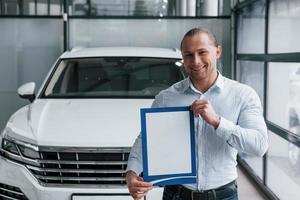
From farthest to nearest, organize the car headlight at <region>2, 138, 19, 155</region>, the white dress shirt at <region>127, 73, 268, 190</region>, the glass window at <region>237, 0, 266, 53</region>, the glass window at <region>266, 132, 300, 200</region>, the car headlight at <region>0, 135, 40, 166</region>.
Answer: the glass window at <region>237, 0, 266, 53</region>, the glass window at <region>266, 132, 300, 200</region>, the car headlight at <region>2, 138, 19, 155</region>, the car headlight at <region>0, 135, 40, 166</region>, the white dress shirt at <region>127, 73, 268, 190</region>

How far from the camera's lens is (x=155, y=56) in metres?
4.32

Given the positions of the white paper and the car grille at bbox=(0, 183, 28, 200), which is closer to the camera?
the white paper

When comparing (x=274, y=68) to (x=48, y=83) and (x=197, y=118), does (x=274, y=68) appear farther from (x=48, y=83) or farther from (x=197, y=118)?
(x=197, y=118)

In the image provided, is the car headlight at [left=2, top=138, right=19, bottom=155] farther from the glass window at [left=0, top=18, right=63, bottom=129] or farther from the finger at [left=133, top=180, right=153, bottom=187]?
the glass window at [left=0, top=18, right=63, bottom=129]

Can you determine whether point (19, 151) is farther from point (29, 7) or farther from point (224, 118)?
point (29, 7)

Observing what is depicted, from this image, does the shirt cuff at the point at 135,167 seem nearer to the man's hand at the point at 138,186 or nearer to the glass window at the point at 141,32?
the man's hand at the point at 138,186

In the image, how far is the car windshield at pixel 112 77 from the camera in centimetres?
410

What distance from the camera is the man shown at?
1600 mm

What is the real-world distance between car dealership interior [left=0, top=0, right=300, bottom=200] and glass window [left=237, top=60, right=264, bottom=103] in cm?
1

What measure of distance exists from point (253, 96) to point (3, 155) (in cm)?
210

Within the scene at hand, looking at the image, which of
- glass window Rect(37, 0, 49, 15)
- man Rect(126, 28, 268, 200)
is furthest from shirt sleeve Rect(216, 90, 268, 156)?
glass window Rect(37, 0, 49, 15)

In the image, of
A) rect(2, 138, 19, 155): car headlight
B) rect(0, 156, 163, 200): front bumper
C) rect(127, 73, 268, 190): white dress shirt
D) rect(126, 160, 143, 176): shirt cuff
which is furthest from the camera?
rect(2, 138, 19, 155): car headlight

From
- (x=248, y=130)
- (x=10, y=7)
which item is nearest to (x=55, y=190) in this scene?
(x=248, y=130)

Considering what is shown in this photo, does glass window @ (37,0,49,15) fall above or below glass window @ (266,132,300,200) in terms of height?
above
